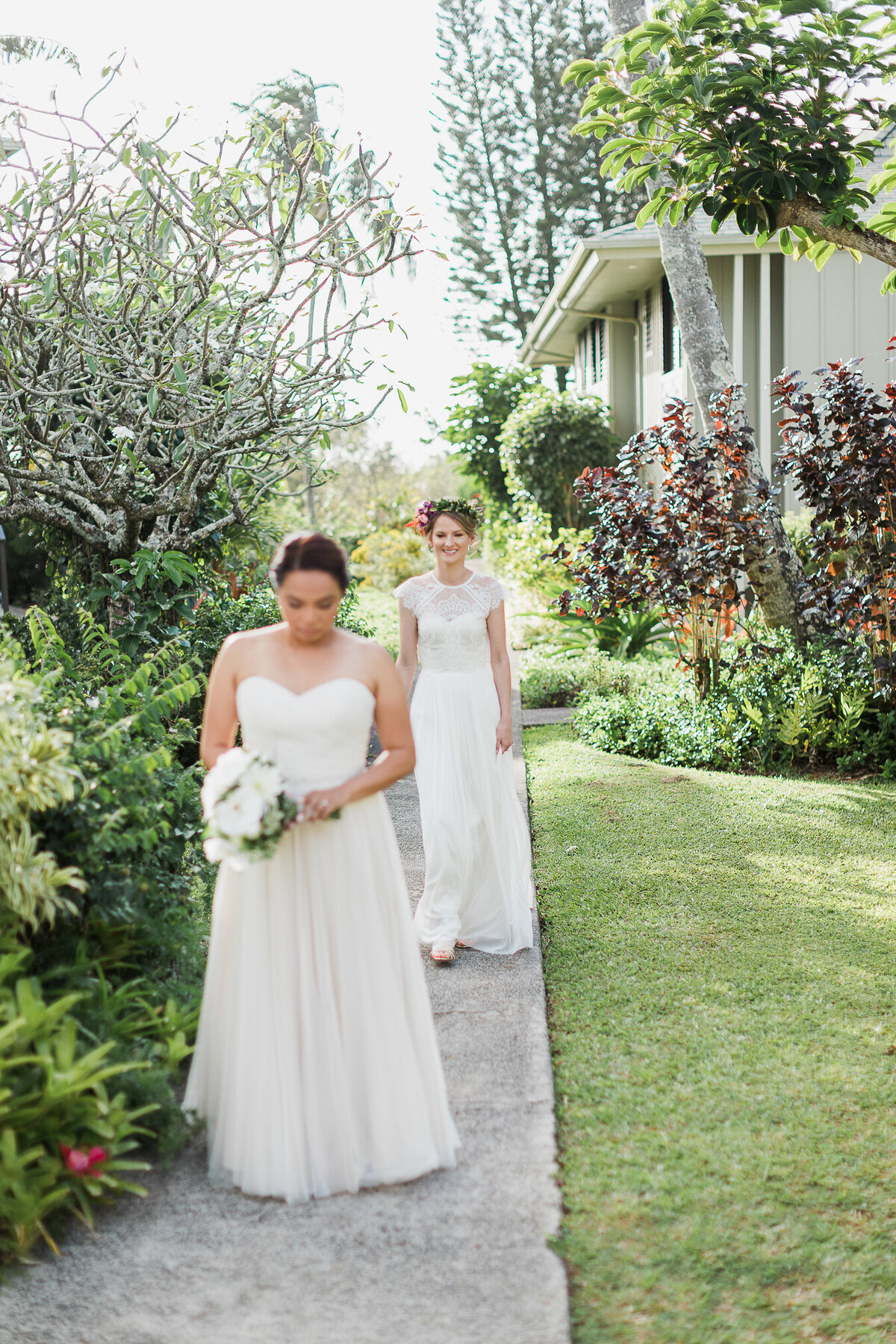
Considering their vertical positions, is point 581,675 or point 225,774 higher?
point 225,774

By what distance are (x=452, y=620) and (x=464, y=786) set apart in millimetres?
782

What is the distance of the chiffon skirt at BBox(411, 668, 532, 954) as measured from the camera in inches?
200

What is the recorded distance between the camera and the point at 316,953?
3.13 meters

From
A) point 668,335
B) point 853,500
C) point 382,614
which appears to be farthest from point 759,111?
point 382,614

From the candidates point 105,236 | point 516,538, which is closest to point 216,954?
point 105,236

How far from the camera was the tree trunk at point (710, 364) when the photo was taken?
9.04 metres

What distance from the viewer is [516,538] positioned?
61.0 feet

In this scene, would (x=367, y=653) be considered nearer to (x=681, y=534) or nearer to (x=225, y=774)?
(x=225, y=774)

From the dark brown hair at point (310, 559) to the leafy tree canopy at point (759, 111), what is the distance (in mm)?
3158

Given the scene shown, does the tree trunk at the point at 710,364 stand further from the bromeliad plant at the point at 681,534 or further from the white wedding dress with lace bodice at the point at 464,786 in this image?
the white wedding dress with lace bodice at the point at 464,786

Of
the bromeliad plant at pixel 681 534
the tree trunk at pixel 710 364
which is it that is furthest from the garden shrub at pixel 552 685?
the tree trunk at pixel 710 364

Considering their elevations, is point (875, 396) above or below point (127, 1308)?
above

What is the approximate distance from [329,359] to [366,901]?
17.2 feet

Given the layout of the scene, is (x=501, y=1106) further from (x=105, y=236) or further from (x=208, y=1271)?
(x=105, y=236)
